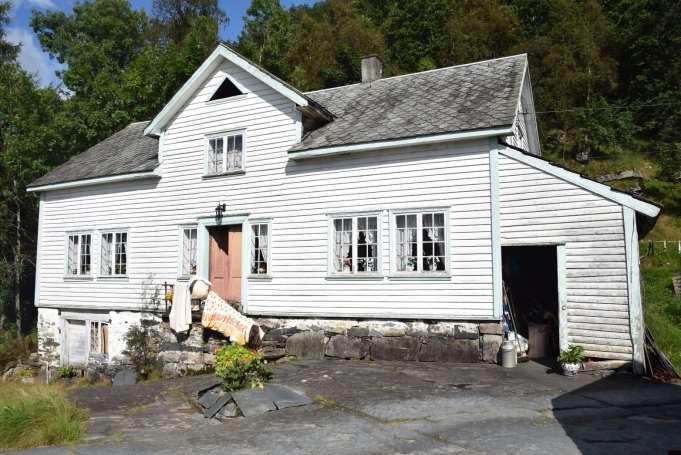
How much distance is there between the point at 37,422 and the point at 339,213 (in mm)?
8112

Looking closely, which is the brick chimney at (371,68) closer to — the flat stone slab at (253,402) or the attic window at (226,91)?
the attic window at (226,91)

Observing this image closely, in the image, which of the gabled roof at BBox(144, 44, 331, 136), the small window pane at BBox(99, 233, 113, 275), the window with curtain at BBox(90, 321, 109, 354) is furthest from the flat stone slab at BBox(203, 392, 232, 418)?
the small window pane at BBox(99, 233, 113, 275)

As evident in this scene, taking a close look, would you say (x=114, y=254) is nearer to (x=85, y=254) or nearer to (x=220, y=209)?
(x=85, y=254)

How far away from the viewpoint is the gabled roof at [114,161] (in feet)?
57.1

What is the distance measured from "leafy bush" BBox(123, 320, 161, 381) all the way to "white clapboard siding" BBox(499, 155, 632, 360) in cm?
979

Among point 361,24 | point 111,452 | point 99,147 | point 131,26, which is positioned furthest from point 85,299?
point 361,24

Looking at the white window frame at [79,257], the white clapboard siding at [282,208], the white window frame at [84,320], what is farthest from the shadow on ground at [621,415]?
the white window frame at [79,257]

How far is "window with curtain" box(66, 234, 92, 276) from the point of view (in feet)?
59.9

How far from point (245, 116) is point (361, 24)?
96.1 feet

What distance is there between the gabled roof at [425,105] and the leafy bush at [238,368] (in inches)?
237

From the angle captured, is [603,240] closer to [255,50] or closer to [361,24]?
[255,50]

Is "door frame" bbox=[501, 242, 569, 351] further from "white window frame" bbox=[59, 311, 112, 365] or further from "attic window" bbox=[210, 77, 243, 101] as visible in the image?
"white window frame" bbox=[59, 311, 112, 365]

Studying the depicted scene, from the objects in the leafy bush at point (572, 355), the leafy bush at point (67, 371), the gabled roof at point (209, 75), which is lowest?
the leafy bush at point (67, 371)

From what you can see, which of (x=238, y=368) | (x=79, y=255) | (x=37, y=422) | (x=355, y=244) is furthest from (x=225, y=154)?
(x=37, y=422)
